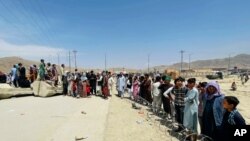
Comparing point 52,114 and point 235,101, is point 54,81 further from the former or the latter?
point 235,101

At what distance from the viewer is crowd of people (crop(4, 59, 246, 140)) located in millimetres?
6637

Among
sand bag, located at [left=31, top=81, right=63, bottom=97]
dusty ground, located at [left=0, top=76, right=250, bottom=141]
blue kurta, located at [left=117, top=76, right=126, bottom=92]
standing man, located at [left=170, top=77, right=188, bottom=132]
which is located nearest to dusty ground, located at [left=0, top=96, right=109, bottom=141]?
dusty ground, located at [left=0, top=76, right=250, bottom=141]

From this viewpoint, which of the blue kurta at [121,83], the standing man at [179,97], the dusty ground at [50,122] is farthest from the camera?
the blue kurta at [121,83]

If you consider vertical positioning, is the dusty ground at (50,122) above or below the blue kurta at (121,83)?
below

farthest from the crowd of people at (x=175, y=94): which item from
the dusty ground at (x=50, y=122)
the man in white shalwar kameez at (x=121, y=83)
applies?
the dusty ground at (x=50, y=122)

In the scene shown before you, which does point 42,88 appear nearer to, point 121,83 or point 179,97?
point 121,83

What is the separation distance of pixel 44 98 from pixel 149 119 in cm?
816

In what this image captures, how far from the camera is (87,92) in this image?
20594 mm

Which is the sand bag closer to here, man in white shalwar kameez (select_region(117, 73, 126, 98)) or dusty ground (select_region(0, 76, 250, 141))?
dusty ground (select_region(0, 76, 250, 141))

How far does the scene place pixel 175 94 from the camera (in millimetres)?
10117

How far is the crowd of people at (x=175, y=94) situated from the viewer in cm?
664

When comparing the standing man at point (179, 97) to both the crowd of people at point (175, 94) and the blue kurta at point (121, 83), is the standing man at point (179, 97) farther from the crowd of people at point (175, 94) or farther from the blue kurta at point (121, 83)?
the blue kurta at point (121, 83)

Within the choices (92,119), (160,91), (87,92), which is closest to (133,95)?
(87,92)

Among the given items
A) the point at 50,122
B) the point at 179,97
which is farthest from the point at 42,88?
the point at 179,97
